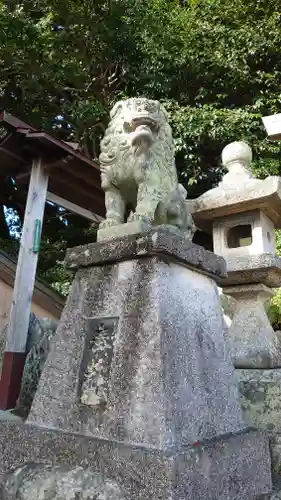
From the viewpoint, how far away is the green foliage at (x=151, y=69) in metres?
8.67

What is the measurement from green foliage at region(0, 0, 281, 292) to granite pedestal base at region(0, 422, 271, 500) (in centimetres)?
668

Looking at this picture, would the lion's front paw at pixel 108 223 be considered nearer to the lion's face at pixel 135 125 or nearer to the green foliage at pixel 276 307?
the lion's face at pixel 135 125

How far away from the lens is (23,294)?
4.80 metres

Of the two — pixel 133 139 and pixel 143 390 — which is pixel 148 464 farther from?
pixel 133 139

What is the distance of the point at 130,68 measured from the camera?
986cm

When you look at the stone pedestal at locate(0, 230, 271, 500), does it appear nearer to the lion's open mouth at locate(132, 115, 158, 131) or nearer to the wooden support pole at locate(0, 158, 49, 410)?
the lion's open mouth at locate(132, 115, 158, 131)

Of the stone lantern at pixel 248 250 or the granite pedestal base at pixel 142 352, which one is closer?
the granite pedestal base at pixel 142 352

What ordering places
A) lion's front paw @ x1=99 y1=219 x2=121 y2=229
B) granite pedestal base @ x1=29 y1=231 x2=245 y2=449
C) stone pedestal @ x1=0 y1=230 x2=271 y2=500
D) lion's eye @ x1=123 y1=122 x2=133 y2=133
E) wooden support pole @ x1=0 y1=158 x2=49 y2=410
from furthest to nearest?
wooden support pole @ x1=0 y1=158 x2=49 y2=410, lion's eye @ x1=123 y1=122 x2=133 y2=133, lion's front paw @ x1=99 y1=219 x2=121 y2=229, granite pedestal base @ x1=29 y1=231 x2=245 y2=449, stone pedestal @ x1=0 y1=230 x2=271 y2=500

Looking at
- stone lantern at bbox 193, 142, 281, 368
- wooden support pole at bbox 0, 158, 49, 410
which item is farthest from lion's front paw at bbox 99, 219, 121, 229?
wooden support pole at bbox 0, 158, 49, 410

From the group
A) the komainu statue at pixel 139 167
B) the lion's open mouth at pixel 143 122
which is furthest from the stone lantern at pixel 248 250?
the lion's open mouth at pixel 143 122

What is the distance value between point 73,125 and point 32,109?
4.15 ft

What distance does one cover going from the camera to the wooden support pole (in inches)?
180

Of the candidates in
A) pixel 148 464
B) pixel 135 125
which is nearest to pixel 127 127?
pixel 135 125

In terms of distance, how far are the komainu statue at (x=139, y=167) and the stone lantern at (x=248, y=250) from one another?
857 millimetres
